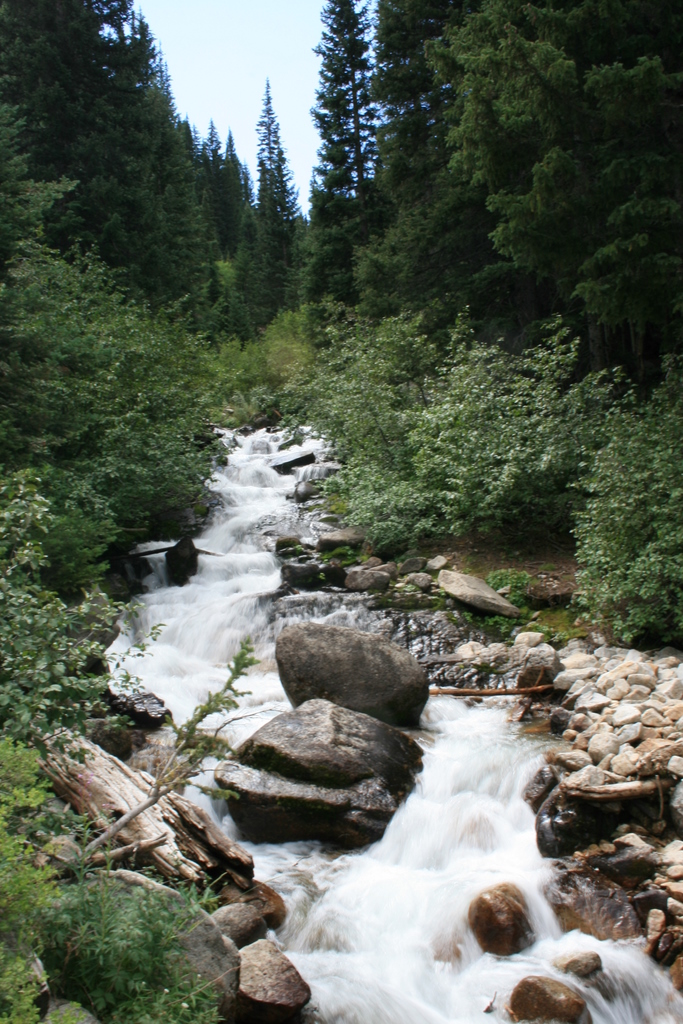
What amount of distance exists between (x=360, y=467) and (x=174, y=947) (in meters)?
10.9

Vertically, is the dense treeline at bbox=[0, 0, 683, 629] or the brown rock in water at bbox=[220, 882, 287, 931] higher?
the dense treeline at bbox=[0, 0, 683, 629]

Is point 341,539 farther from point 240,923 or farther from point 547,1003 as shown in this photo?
point 547,1003

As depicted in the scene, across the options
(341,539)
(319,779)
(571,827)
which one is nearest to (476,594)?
(341,539)

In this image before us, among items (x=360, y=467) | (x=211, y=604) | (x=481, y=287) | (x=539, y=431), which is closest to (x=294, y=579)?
(x=211, y=604)

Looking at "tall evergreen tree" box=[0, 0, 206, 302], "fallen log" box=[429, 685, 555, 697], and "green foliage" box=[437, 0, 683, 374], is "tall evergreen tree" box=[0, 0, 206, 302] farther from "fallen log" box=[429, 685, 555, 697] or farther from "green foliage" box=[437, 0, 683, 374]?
"fallen log" box=[429, 685, 555, 697]

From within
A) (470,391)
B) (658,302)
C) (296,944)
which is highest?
(658,302)

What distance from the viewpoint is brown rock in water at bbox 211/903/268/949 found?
13.9 ft

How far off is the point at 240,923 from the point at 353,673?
305 centimetres

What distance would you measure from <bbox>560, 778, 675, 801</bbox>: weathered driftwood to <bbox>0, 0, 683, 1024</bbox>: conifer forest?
2 centimetres

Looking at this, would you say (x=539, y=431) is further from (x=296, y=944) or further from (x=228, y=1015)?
(x=228, y=1015)

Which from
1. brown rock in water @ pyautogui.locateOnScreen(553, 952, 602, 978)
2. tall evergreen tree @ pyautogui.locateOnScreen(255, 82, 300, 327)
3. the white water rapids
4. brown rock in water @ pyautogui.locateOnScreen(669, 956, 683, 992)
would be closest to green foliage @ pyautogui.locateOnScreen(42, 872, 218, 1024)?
the white water rapids

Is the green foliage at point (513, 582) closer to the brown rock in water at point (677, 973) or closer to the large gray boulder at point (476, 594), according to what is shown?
the large gray boulder at point (476, 594)

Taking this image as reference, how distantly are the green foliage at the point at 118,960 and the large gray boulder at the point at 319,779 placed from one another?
2.42 meters

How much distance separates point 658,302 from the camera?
8.67 meters
